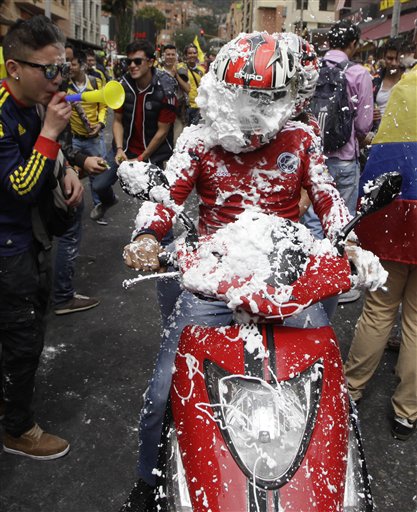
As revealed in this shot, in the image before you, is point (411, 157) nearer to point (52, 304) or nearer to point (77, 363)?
point (77, 363)

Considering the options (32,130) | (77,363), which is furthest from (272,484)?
(77,363)

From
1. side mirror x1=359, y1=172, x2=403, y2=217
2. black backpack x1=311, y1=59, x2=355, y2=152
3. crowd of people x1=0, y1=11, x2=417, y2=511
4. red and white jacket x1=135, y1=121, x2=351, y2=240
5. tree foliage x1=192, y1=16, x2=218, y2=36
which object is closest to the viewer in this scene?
side mirror x1=359, y1=172, x2=403, y2=217

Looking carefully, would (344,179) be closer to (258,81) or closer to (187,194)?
(187,194)

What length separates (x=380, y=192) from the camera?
1.65 m

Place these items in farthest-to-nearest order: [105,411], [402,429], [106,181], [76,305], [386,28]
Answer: [386,28] < [106,181] < [76,305] < [105,411] < [402,429]

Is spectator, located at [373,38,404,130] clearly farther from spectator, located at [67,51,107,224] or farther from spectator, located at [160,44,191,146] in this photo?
spectator, located at [160,44,191,146]

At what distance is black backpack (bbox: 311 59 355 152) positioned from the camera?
409 centimetres

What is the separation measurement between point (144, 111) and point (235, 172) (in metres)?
3.24

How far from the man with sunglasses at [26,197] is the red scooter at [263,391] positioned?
3.16 feet

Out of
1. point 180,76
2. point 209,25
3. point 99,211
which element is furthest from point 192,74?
point 209,25

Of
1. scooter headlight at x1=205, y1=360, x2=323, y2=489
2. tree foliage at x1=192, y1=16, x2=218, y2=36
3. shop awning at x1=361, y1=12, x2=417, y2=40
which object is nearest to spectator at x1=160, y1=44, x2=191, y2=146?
scooter headlight at x1=205, y1=360, x2=323, y2=489

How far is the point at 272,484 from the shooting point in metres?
1.32

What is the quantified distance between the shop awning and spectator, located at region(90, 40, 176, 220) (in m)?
19.9

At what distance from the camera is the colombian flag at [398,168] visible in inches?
104
